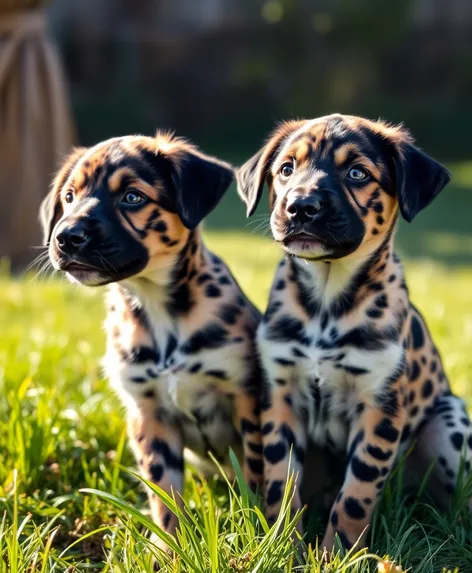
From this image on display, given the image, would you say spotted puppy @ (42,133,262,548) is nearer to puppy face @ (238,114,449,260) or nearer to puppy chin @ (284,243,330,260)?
puppy face @ (238,114,449,260)

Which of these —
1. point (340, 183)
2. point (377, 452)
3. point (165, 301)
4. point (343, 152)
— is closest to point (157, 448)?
point (165, 301)

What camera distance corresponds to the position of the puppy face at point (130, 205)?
3.83m

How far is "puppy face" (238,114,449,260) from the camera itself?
12.1ft

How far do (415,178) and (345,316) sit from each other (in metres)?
0.65

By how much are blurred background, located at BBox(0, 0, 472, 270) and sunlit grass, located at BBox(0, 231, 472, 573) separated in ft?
56.3

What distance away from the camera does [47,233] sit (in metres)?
4.34

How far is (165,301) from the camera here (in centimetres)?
420

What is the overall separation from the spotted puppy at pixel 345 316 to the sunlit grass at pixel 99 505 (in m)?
0.30

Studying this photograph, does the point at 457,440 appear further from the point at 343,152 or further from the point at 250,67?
the point at 250,67

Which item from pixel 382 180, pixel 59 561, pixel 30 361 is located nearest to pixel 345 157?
pixel 382 180

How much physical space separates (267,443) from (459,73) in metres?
23.4

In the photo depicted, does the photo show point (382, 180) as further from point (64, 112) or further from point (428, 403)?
point (64, 112)

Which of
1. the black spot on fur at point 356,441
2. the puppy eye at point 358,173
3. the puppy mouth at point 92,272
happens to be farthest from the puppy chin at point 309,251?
the black spot on fur at point 356,441

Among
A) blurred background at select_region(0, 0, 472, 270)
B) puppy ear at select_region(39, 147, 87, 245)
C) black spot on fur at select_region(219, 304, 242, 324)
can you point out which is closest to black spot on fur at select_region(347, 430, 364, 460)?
black spot on fur at select_region(219, 304, 242, 324)
